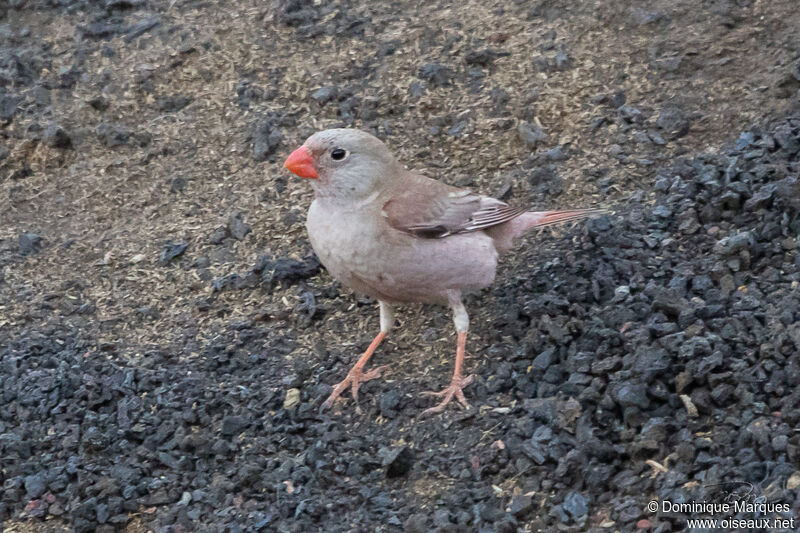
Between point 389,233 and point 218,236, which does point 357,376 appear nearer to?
point 389,233

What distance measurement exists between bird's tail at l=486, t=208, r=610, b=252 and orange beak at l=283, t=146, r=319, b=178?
1.07m

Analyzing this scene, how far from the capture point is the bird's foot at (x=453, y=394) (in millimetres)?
4977

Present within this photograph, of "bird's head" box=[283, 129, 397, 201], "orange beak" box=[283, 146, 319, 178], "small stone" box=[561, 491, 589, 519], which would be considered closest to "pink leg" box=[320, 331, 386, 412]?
"bird's head" box=[283, 129, 397, 201]

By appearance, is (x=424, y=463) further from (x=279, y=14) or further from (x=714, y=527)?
(x=279, y=14)

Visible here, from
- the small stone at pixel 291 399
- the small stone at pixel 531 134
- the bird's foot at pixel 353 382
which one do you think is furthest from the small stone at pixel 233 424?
the small stone at pixel 531 134

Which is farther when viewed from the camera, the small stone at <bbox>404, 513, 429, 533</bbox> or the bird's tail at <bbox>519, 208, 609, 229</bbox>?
the bird's tail at <bbox>519, 208, 609, 229</bbox>

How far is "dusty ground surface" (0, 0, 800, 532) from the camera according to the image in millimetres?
4465

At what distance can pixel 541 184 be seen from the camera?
249 inches

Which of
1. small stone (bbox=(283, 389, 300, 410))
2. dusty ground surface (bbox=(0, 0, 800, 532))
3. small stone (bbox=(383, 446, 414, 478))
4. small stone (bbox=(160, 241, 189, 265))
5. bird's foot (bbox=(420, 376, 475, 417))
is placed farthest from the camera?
small stone (bbox=(160, 241, 189, 265))

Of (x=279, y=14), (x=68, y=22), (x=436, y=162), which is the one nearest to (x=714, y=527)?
(x=436, y=162)

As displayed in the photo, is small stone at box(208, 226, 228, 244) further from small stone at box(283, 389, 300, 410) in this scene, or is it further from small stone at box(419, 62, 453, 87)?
small stone at box(419, 62, 453, 87)

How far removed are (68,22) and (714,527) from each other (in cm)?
637

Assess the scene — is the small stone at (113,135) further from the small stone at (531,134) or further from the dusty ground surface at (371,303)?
the small stone at (531,134)

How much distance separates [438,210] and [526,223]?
659 millimetres
